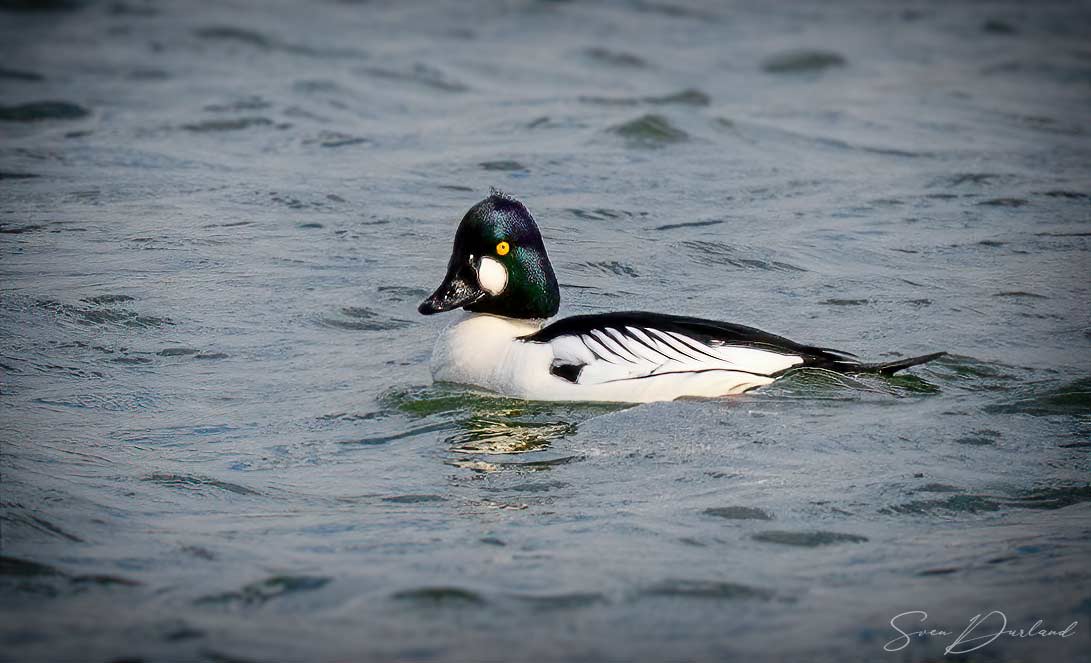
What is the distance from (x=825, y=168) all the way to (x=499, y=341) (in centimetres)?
718

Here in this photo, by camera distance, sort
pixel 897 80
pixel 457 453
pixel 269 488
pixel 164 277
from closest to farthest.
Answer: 1. pixel 269 488
2. pixel 457 453
3. pixel 164 277
4. pixel 897 80

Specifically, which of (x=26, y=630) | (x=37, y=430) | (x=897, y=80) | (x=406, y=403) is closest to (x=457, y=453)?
(x=406, y=403)

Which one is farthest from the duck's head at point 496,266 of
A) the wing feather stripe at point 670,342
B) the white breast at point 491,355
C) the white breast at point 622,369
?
the wing feather stripe at point 670,342

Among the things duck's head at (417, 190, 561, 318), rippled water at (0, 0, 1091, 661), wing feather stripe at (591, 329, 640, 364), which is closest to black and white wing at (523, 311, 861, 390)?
wing feather stripe at (591, 329, 640, 364)

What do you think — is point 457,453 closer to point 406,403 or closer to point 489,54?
point 406,403

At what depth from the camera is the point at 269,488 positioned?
687 centimetres

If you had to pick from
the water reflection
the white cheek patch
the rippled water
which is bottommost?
the water reflection

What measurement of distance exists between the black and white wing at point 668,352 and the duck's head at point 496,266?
0.46 meters

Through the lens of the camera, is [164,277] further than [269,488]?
Yes

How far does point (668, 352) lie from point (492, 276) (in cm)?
112

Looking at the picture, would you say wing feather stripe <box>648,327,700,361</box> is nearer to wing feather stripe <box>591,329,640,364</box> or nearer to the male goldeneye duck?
the male goldeneye duck

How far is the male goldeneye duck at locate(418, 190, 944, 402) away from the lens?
8117 mm
